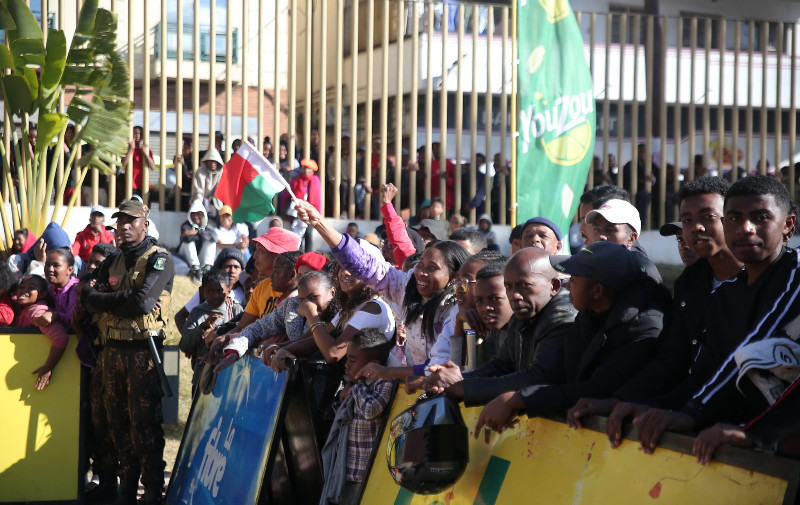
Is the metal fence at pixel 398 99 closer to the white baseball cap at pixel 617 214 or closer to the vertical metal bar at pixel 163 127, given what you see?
the vertical metal bar at pixel 163 127

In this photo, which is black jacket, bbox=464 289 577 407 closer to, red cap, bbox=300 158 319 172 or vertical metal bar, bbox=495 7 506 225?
red cap, bbox=300 158 319 172

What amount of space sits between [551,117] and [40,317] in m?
4.54

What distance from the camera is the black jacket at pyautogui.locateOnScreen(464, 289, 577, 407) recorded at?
3.68 meters

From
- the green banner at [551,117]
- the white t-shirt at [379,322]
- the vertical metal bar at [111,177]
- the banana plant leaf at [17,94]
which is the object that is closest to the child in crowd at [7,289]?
the white t-shirt at [379,322]

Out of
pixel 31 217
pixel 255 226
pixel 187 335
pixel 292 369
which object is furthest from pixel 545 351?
pixel 31 217

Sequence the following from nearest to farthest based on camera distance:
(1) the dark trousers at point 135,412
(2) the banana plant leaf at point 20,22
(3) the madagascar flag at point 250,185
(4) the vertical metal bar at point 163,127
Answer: (3) the madagascar flag at point 250,185, (1) the dark trousers at point 135,412, (2) the banana plant leaf at point 20,22, (4) the vertical metal bar at point 163,127

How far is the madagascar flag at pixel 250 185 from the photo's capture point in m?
7.03

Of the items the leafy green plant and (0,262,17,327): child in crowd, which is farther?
the leafy green plant

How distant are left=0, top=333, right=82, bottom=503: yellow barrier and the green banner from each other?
13.2 ft

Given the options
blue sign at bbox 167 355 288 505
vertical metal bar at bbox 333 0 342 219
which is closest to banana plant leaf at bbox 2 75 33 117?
vertical metal bar at bbox 333 0 342 219

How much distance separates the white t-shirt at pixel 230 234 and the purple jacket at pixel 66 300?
5815 mm

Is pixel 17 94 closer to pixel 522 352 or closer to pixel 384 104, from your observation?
pixel 384 104

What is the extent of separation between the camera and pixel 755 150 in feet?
83.2

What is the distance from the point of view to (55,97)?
1463 centimetres
